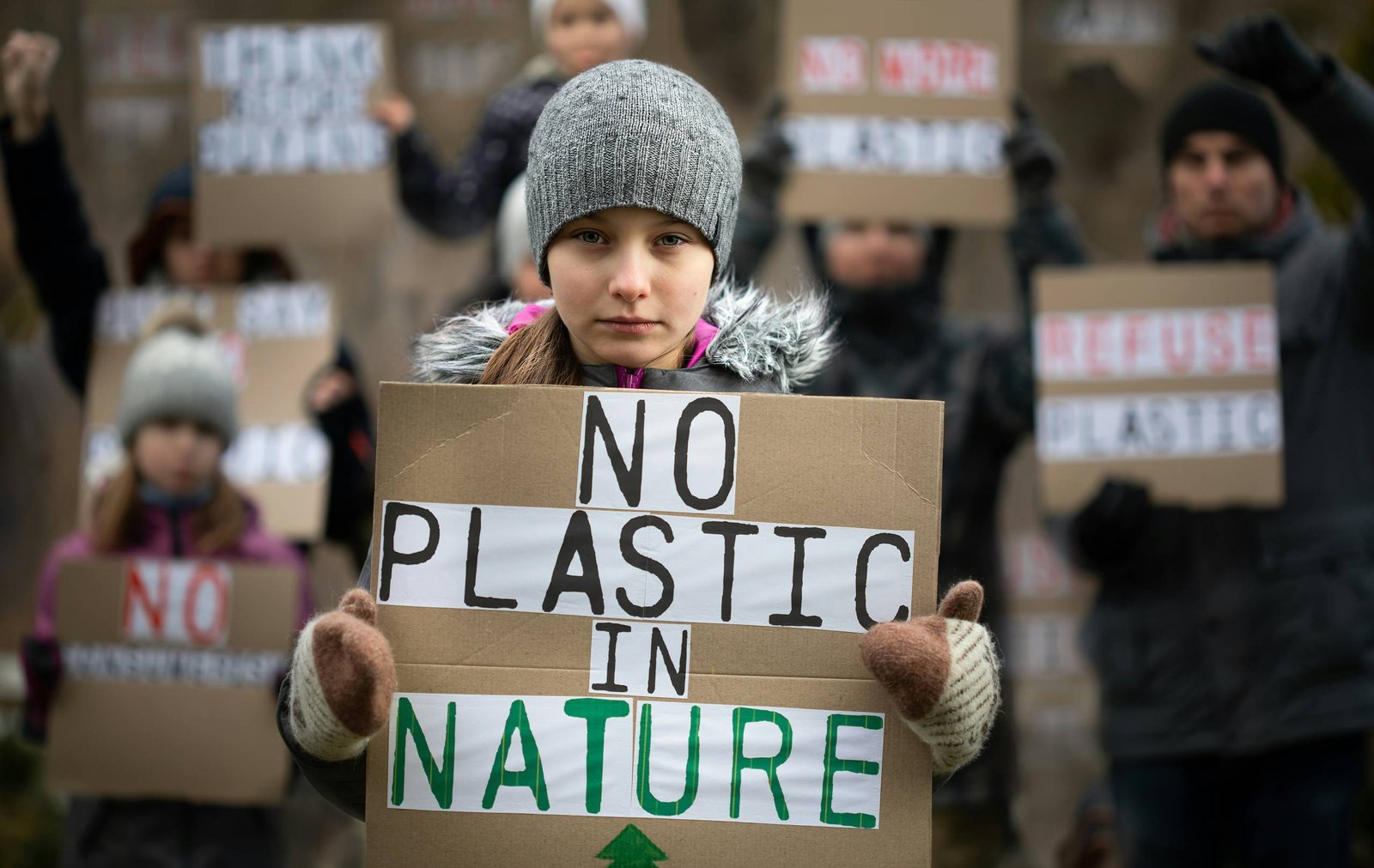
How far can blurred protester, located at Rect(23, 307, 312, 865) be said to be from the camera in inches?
147

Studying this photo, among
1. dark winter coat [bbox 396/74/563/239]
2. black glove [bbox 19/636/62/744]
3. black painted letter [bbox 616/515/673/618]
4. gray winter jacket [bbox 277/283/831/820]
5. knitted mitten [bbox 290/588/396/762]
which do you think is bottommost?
black glove [bbox 19/636/62/744]

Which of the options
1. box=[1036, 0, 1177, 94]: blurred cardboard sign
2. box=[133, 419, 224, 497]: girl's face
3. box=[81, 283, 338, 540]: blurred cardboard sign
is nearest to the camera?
box=[133, 419, 224, 497]: girl's face

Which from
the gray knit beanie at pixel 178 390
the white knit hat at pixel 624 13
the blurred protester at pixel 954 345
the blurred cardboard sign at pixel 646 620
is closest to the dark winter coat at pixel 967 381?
the blurred protester at pixel 954 345

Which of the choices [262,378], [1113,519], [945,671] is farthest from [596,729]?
[262,378]

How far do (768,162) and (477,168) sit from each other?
30.4 inches

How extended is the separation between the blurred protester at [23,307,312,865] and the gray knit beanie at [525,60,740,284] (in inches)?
82.1

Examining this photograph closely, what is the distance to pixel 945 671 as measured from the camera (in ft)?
5.63

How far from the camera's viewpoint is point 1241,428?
3.79m

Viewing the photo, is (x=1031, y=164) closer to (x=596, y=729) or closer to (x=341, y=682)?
(x=596, y=729)

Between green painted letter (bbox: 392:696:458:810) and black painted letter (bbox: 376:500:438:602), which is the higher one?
black painted letter (bbox: 376:500:438:602)

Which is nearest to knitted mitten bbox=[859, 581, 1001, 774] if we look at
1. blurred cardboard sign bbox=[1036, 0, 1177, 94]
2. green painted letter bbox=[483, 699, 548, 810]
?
green painted letter bbox=[483, 699, 548, 810]

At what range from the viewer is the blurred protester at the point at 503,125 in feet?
13.0

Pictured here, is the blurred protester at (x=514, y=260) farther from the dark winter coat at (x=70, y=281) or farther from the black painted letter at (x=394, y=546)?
the black painted letter at (x=394, y=546)

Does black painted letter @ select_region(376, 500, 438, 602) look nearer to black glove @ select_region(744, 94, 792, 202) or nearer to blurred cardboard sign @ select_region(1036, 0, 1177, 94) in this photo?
black glove @ select_region(744, 94, 792, 202)
